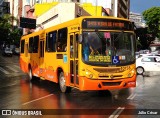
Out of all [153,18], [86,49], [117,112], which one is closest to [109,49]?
[86,49]

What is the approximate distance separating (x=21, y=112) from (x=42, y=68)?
28.1 feet

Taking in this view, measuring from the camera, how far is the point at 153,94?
15.6m

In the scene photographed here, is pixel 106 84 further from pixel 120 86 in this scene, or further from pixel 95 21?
pixel 95 21

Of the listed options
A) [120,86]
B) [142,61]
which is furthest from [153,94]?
[142,61]

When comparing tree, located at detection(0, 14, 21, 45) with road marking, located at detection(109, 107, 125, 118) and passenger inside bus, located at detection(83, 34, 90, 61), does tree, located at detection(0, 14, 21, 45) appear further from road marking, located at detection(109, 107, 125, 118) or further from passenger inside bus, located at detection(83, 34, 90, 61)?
road marking, located at detection(109, 107, 125, 118)

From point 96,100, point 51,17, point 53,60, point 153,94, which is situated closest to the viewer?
point 96,100

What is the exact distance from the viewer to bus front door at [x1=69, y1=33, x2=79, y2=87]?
47.5 ft

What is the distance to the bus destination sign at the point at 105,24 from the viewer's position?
46.6 feet

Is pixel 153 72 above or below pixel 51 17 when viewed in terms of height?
below

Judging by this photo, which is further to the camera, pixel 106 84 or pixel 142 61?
pixel 142 61

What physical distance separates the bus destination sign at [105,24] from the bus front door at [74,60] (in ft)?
2.27

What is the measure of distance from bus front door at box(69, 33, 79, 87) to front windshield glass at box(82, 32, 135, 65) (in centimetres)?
61

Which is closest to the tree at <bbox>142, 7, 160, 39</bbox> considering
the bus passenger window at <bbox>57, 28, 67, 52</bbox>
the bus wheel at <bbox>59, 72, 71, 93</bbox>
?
the bus passenger window at <bbox>57, 28, 67, 52</bbox>

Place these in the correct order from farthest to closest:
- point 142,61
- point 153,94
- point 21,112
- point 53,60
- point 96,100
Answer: point 142,61
point 53,60
point 153,94
point 96,100
point 21,112
